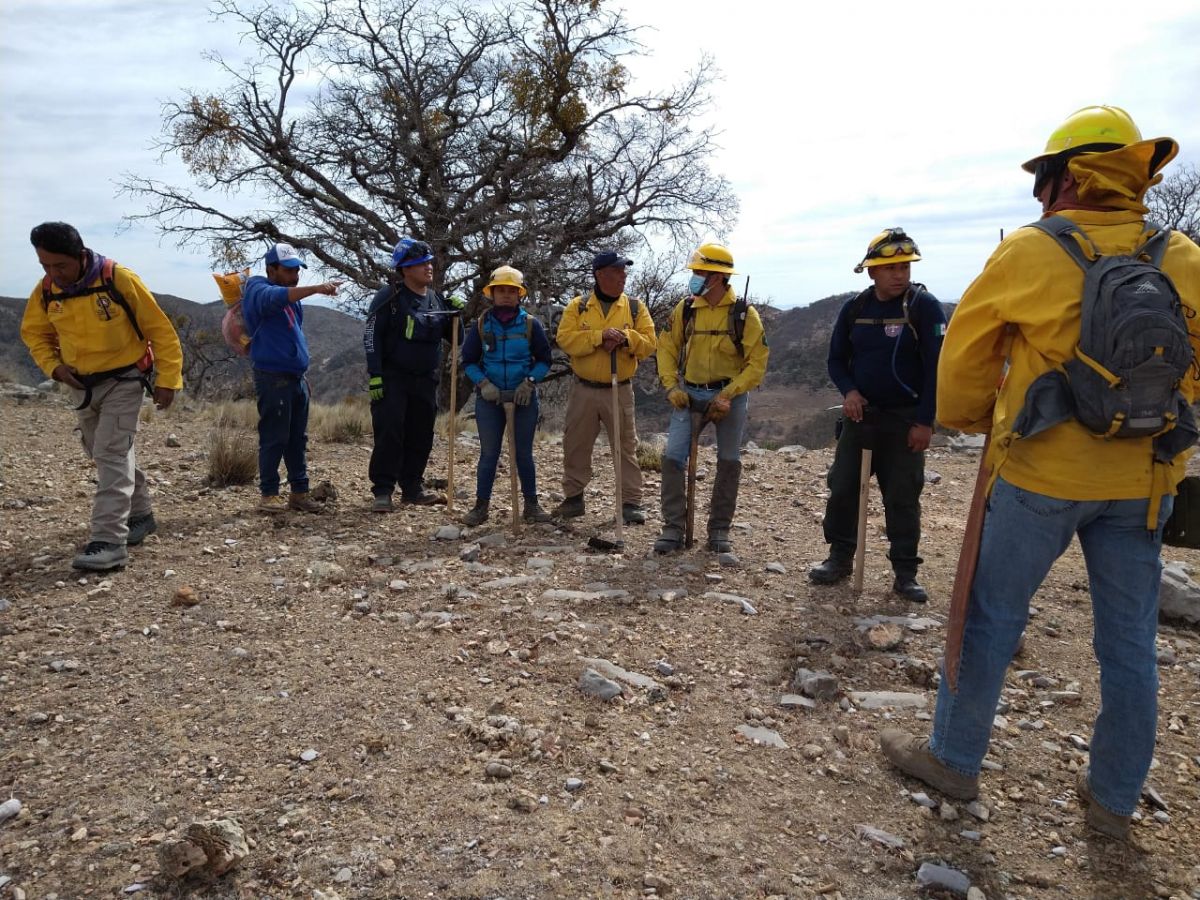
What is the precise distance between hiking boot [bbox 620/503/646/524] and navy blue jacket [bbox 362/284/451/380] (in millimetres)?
2128

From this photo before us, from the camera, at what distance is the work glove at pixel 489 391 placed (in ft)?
20.8

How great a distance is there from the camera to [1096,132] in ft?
8.00

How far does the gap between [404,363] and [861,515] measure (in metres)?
3.92

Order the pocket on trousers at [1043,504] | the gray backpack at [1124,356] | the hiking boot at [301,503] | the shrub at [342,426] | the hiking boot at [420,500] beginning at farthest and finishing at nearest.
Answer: the shrub at [342,426] → the hiking boot at [420,500] → the hiking boot at [301,503] → the pocket on trousers at [1043,504] → the gray backpack at [1124,356]

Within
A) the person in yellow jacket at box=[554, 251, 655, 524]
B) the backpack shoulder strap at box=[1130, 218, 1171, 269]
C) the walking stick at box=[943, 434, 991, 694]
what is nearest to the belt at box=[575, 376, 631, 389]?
the person in yellow jacket at box=[554, 251, 655, 524]

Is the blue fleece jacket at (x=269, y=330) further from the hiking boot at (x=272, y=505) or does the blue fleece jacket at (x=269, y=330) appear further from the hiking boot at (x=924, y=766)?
the hiking boot at (x=924, y=766)

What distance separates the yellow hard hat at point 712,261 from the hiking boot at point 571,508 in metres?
2.29

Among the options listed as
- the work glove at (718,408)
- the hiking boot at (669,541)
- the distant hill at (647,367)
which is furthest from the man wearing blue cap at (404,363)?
the distant hill at (647,367)

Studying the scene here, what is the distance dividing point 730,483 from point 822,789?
3.08 metres

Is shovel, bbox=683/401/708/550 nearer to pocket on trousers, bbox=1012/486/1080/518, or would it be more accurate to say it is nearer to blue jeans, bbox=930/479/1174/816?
blue jeans, bbox=930/479/1174/816

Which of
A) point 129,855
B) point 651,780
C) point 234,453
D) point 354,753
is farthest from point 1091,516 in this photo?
point 234,453

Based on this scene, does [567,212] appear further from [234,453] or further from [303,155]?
[234,453]

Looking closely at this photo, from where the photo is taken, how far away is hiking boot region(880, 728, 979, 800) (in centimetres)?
283

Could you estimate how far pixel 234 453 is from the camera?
7445mm
